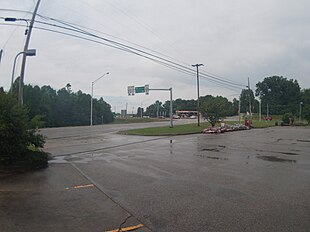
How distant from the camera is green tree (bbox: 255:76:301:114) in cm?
14575

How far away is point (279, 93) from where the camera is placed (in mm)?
151625

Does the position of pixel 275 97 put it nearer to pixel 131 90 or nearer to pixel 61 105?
pixel 61 105

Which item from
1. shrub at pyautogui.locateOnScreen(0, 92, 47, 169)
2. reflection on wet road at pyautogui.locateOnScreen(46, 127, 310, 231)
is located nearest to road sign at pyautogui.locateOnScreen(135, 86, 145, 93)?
reflection on wet road at pyautogui.locateOnScreen(46, 127, 310, 231)

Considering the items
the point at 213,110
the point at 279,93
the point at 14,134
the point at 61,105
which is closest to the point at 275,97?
the point at 279,93

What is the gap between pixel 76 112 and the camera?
87.3 meters

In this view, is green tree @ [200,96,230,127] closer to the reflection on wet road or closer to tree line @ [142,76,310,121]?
the reflection on wet road

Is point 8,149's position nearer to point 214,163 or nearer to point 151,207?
point 151,207

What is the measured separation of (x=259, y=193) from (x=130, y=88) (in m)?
37.6

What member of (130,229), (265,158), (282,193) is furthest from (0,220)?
(265,158)

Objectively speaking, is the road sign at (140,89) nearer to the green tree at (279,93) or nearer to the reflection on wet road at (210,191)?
the reflection on wet road at (210,191)

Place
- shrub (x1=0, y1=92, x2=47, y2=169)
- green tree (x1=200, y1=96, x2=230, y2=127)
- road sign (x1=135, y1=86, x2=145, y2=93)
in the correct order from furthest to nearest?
road sign (x1=135, y1=86, x2=145, y2=93) < green tree (x1=200, y1=96, x2=230, y2=127) < shrub (x1=0, y1=92, x2=47, y2=169)

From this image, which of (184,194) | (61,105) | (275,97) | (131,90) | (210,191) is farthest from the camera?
(275,97)

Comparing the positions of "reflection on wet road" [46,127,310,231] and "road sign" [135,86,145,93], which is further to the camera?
"road sign" [135,86,145,93]

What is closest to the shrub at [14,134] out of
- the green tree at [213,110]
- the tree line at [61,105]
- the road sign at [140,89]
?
the green tree at [213,110]
